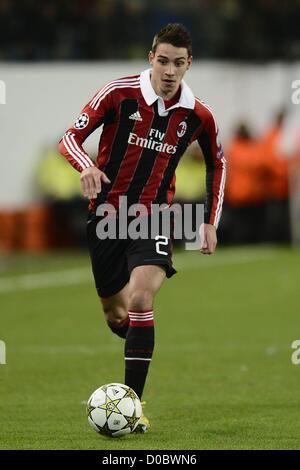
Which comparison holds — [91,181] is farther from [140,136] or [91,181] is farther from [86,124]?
[140,136]

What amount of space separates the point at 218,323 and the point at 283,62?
12.2m

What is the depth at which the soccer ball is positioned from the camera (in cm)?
721

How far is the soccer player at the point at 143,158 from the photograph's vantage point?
7613 mm

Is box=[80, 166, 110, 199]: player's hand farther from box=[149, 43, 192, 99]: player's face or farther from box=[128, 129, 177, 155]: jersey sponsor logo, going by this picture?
box=[149, 43, 192, 99]: player's face

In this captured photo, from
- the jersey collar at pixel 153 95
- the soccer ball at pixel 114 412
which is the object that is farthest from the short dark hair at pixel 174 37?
the soccer ball at pixel 114 412

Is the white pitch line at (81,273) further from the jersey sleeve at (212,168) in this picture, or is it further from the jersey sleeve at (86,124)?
the jersey sleeve at (86,124)

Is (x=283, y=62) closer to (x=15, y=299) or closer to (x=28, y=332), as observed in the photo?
(x=15, y=299)

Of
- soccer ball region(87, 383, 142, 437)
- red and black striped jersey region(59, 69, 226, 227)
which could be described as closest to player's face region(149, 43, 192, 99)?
red and black striped jersey region(59, 69, 226, 227)

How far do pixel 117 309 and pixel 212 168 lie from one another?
3.88 ft

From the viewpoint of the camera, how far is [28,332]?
1284 centimetres

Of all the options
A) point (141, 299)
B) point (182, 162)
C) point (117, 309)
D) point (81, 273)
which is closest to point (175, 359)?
point (117, 309)

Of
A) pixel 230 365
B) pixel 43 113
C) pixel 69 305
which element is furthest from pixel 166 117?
pixel 43 113

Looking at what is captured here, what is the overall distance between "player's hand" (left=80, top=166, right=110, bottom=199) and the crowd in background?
17492 mm

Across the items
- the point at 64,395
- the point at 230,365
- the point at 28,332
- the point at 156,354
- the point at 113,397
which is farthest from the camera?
the point at 28,332
